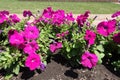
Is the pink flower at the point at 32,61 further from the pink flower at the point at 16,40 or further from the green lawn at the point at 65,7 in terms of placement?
the green lawn at the point at 65,7

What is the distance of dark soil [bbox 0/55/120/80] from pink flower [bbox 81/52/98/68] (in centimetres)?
29

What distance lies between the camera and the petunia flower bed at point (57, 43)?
2.97 m

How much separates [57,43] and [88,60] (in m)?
0.47

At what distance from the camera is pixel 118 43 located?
11.0 ft

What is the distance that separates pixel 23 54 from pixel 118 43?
1.15 meters

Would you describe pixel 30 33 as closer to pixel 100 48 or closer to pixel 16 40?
pixel 16 40

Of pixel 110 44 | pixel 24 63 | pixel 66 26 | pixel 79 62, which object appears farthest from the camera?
pixel 66 26

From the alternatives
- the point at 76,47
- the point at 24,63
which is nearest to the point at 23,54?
the point at 24,63

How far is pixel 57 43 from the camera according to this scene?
3270mm

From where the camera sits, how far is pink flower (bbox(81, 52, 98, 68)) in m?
2.97

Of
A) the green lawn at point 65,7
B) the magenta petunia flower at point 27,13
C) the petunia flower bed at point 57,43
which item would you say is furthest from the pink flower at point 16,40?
the green lawn at point 65,7

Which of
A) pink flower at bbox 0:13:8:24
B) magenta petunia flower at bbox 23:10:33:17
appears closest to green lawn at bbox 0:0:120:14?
magenta petunia flower at bbox 23:10:33:17

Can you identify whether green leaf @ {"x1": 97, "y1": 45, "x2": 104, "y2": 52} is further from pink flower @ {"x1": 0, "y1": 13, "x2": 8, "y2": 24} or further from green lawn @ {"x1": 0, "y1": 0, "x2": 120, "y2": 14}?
green lawn @ {"x1": 0, "y1": 0, "x2": 120, "y2": 14}

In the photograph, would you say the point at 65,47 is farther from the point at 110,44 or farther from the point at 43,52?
the point at 110,44
